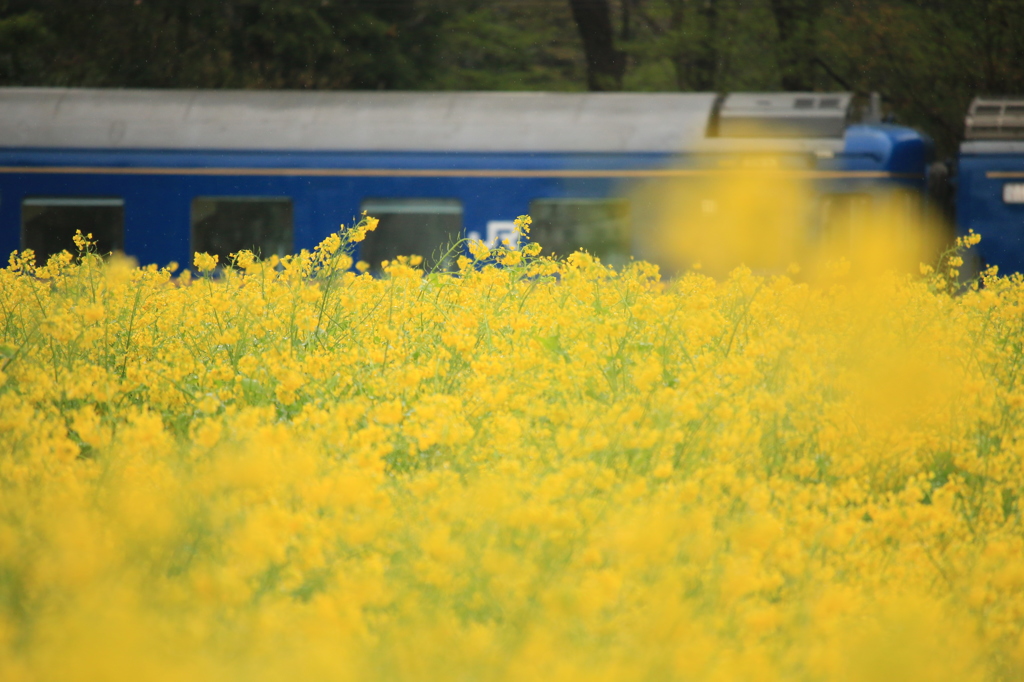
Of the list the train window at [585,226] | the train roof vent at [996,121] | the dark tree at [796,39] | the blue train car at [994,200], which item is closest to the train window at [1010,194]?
the blue train car at [994,200]

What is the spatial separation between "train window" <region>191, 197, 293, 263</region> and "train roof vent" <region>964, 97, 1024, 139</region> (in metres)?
6.23

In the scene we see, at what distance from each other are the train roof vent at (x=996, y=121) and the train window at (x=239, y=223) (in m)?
6.23

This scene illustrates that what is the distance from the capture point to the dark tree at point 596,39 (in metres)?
20.5

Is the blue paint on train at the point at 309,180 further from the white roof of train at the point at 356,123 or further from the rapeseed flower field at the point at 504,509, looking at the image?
the rapeseed flower field at the point at 504,509

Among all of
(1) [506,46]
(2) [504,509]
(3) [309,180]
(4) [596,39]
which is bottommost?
(2) [504,509]

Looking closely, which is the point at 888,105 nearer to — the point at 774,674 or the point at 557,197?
the point at 557,197

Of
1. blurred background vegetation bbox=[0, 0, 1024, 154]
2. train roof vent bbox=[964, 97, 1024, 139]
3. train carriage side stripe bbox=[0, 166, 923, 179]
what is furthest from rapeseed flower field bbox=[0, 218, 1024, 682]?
blurred background vegetation bbox=[0, 0, 1024, 154]

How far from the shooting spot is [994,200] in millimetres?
9750

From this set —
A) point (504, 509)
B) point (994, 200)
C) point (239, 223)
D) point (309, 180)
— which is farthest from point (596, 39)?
point (504, 509)

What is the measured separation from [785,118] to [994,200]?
197 cm

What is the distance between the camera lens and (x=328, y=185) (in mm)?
10008

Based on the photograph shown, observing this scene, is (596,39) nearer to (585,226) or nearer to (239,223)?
(585,226)

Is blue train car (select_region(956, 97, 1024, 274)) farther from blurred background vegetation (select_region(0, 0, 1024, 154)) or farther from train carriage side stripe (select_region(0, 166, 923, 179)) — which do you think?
blurred background vegetation (select_region(0, 0, 1024, 154))

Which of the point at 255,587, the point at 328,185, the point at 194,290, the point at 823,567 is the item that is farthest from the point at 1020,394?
the point at 328,185
